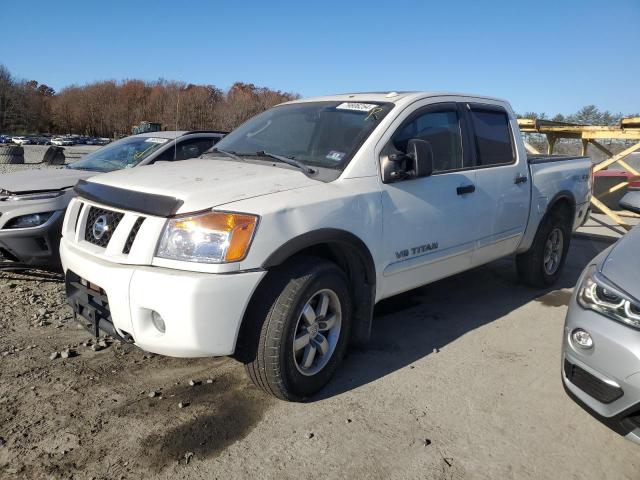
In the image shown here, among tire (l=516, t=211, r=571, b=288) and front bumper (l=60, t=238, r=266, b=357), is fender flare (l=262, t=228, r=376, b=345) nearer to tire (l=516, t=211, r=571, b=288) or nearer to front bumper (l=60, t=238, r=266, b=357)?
front bumper (l=60, t=238, r=266, b=357)

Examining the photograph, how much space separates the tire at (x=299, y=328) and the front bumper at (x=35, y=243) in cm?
267

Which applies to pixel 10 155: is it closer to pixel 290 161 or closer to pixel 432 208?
pixel 290 161

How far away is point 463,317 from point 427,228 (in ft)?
4.46

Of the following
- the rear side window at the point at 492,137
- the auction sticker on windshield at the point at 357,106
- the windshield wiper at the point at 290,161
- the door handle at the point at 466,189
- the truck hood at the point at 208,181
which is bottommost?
the door handle at the point at 466,189

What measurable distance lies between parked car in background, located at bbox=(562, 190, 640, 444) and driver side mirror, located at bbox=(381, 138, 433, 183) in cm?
117

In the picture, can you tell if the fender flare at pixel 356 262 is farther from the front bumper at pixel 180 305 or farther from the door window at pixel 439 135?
the door window at pixel 439 135

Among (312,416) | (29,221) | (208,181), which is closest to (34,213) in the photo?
(29,221)

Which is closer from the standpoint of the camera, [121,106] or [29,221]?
[29,221]

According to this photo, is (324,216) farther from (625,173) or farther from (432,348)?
(625,173)

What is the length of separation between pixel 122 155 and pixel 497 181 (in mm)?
4121

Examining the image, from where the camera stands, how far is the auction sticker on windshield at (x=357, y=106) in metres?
3.65

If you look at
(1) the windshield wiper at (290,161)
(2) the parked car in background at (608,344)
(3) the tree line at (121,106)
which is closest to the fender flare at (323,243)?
(1) the windshield wiper at (290,161)

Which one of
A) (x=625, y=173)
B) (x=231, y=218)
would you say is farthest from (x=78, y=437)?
(x=625, y=173)

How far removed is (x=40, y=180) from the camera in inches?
193
